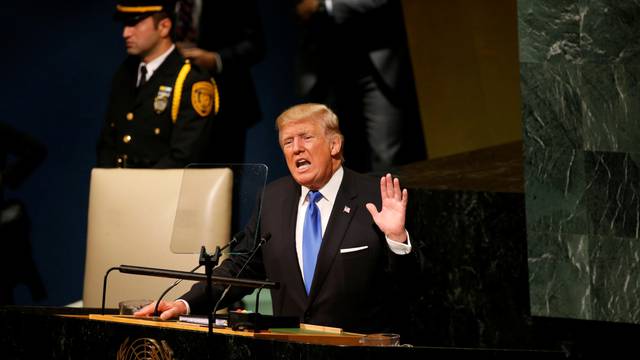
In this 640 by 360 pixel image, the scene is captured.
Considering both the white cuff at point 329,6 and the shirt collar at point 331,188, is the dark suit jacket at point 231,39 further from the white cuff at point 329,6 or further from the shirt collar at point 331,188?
the shirt collar at point 331,188

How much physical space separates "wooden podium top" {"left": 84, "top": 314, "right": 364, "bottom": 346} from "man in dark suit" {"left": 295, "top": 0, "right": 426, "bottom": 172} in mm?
2266

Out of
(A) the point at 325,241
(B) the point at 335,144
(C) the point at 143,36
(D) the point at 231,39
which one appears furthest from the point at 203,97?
(A) the point at 325,241

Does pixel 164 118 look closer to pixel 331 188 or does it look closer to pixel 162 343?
pixel 331 188

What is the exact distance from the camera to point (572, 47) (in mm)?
4617

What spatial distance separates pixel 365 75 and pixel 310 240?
1679 millimetres

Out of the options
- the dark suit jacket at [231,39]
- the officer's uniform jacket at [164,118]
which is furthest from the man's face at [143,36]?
the dark suit jacket at [231,39]

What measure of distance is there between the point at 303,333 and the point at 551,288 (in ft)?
7.67

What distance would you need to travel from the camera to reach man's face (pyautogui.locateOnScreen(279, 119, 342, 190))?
3.46 meters

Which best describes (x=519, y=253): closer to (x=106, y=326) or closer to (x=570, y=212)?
(x=570, y=212)

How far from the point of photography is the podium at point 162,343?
2.32 m

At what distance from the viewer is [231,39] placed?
5141 millimetres

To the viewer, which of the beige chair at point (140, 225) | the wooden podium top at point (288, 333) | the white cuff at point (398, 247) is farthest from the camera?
the beige chair at point (140, 225)

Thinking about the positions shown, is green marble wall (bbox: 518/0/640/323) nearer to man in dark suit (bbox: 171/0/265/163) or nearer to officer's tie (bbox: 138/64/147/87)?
man in dark suit (bbox: 171/0/265/163)

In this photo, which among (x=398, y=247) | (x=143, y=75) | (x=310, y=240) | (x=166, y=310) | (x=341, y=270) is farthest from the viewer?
(x=143, y=75)
